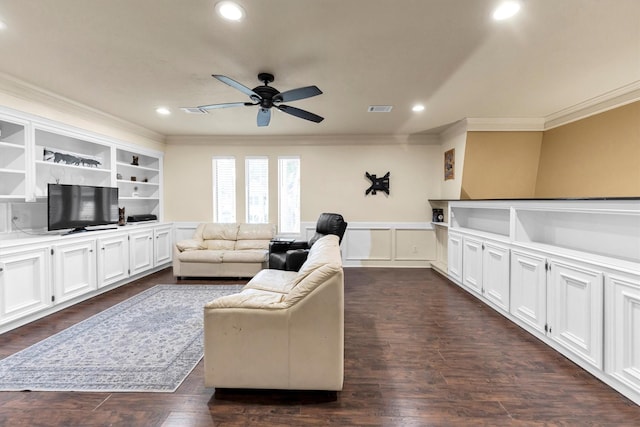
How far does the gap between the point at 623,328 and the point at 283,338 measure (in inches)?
90.0

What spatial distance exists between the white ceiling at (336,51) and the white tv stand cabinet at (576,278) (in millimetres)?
1332

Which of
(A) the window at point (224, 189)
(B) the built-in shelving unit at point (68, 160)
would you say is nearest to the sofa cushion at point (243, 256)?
(A) the window at point (224, 189)

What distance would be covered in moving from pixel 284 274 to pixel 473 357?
2.00 metres

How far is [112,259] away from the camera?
415 cm

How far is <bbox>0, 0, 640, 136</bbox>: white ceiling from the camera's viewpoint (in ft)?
6.40

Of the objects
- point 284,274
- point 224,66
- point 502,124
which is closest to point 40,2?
point 224,66

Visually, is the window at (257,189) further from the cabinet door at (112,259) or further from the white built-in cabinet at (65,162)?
the cabinet door at (112,259)

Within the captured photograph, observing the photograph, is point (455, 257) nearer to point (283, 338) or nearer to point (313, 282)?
point (313, 282)

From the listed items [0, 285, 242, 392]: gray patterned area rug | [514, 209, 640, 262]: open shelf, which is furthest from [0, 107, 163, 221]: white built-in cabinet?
[514, 209, 640, 262]: open shelf

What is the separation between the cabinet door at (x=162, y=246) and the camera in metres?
5.18

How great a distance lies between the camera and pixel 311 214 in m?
5.71

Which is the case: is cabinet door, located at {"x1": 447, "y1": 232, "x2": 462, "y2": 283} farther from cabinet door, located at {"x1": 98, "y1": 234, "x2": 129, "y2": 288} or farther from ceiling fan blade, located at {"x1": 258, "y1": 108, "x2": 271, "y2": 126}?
cabinet door, located at {"x1": 98, "y1": 234, "x2": 129, "y2": 288}

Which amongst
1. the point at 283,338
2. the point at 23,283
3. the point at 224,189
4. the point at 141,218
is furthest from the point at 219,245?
the point at 283,338

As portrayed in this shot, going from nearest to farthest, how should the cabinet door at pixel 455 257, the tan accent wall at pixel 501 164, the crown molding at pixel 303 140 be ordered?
the cabinet door at pixel 455 257, the tan accent wall at pixel 501 164, the crown molding at pixel 303 140
